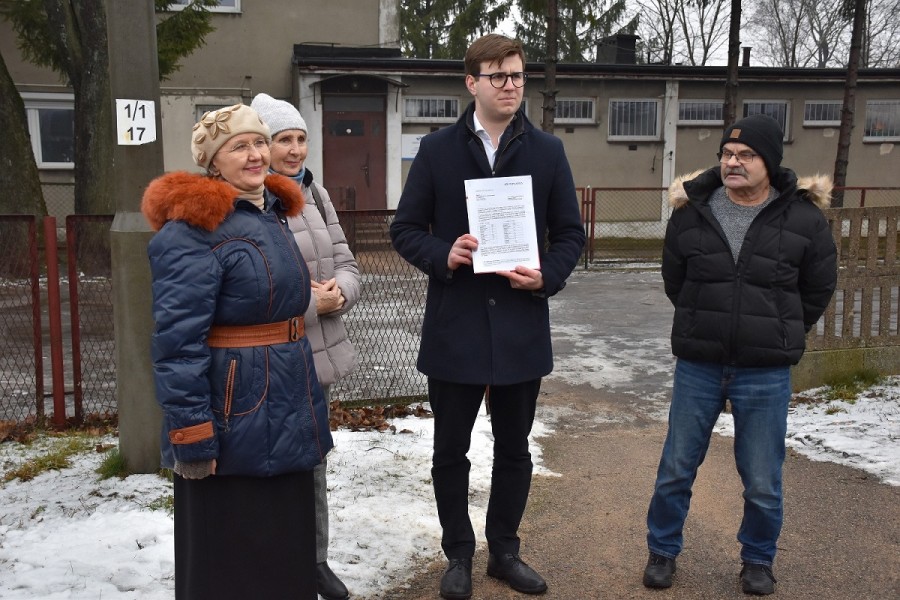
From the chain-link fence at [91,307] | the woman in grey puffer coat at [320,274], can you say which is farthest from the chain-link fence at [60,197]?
the woman in grey puffer coat at [320,274]

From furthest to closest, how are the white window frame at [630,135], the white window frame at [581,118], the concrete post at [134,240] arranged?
the white window frame at [630,135]
the white window frame at [581,118]
the concrete post at [134,240]

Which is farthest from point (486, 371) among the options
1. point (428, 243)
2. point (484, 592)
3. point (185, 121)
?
point (185, 121)

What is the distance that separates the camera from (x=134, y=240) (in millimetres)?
4668

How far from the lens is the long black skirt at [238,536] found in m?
2.88

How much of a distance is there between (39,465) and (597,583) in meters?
3.30

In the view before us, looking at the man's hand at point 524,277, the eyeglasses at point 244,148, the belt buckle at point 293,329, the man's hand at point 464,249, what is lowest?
the belt buckle at point 293,329

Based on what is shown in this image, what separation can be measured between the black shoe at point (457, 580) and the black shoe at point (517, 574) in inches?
5.7

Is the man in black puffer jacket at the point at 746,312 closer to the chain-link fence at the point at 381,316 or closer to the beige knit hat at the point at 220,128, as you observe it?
the beige knit hat at the point at 220,128

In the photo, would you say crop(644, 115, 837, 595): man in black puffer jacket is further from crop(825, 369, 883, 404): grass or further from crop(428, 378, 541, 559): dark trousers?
crop(825, 369, 883, 404): grass

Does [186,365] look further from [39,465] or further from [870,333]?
[870,333]

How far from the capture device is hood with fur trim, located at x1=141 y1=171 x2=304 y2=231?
2.73m

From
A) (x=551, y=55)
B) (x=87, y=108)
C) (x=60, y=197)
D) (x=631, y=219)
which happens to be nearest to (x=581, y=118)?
(x=631, y=219)

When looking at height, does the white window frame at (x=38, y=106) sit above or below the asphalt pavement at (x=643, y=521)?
above

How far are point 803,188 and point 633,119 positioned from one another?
18.4 meters
